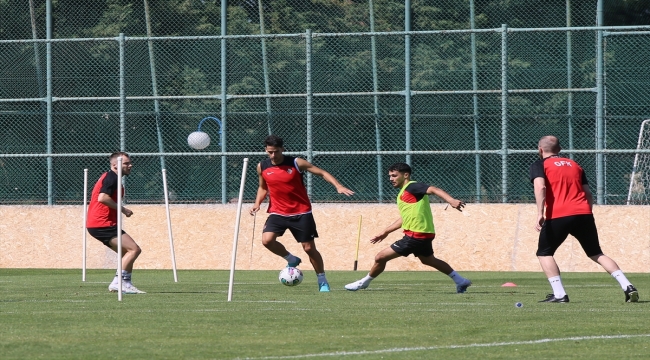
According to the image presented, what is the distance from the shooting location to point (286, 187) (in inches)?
582

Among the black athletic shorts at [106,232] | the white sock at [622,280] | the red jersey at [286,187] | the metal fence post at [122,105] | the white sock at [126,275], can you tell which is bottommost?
the white sock at [126,275]

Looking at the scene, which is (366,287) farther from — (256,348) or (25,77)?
(25,77)

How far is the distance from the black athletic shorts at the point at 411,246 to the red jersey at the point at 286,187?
1217 millimetres

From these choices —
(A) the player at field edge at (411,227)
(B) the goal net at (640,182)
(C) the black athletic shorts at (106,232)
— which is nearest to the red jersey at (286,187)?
(A) the player at field edge at (411,227)

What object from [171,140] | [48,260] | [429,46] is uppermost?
[429,46]

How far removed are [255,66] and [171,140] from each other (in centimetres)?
226

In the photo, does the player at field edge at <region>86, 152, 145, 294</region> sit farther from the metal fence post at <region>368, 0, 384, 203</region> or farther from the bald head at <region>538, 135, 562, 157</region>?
the metal fence post at <region>368, 0, 384, 203</region>

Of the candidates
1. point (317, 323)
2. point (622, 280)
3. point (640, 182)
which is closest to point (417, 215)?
point (622, 280)

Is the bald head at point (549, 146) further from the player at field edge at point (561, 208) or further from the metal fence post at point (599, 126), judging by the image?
the metal fence post at point (599, 126)

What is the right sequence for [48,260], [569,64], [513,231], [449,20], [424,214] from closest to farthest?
[424,214]
[513,231]
[48,260]
[569,64]
[449,20]

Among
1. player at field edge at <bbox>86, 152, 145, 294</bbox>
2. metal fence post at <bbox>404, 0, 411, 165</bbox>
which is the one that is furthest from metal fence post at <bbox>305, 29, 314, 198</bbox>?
player at field edge at <bbox>86, 152, 145, 294</bbox>

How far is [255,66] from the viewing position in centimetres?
2516

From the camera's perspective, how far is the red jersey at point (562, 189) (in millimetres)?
12391

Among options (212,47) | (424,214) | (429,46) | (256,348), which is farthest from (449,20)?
(256,348)
